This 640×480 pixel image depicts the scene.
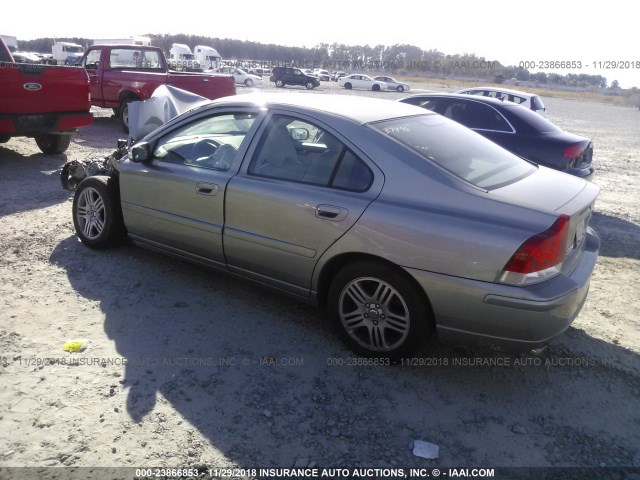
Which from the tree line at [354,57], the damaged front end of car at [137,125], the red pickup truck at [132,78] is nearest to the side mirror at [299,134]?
the damaged front end of car at [137,125]

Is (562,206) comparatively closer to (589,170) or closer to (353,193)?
(353,193)

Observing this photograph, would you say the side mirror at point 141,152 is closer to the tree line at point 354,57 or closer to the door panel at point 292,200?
the door panel at point 292,200

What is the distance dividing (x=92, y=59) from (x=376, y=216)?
12.8 m

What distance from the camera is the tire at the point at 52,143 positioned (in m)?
9.04

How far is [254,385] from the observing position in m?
3.13

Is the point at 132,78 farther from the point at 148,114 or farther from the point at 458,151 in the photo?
the point at 458,151

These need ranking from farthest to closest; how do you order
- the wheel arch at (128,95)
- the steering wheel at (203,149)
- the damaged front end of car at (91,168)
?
the wheel arch at (128,95)
the damaged front end of car at (91,168)
the steering wheel at (203,149)

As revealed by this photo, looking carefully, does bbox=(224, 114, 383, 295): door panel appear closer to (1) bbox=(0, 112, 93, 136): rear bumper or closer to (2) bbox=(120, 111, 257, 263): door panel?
(2) bbox=(120, 111, 257, 263): door panel

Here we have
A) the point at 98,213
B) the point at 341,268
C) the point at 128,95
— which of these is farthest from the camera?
the point at 128,95

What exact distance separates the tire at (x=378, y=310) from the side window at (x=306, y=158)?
576mm

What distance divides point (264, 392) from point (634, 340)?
2790 mm

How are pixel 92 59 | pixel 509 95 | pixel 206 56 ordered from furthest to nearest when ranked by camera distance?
pixel 206 56
pixel 509 95
pixel 92 59

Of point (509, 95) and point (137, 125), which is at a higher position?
point (509, 95)

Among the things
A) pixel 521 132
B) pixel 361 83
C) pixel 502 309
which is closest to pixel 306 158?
pixel 502 309
